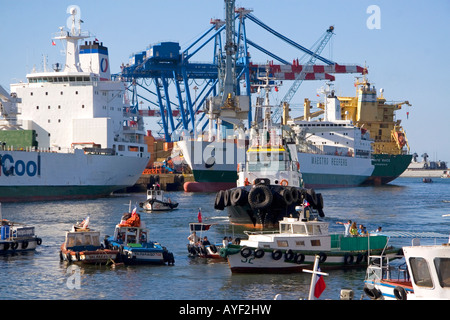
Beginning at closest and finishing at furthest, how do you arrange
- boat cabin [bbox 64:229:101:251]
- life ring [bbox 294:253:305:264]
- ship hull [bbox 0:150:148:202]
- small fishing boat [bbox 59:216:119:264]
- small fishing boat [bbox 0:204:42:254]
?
1. life ring [bbox 294:253:305:264]
2. small fishing boat [bbox 59:216:119:264]
3. boat cabin [bbox 64:229:101:251]
4. small fishing boat [bbox 0:204:42:254]
5. ship hull [bbox 0:150:148:202]

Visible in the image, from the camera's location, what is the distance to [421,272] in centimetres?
1744

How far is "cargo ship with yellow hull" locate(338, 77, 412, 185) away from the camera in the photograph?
127750 millimetres

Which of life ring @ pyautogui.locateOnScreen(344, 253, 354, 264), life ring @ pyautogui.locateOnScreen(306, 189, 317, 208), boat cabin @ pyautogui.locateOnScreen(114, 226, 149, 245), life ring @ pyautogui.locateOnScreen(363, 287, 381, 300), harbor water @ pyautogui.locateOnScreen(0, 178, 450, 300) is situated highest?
life ring @ pyautogui.locateOnScreen(306, 189, 317, 208)

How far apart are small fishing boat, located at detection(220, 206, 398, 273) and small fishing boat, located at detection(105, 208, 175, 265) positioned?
3.80 metres

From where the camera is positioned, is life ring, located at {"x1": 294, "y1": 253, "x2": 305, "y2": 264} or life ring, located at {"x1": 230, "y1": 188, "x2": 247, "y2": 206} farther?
life ring, located at {"x1": 230, "y1": 188, "x2": 247, "y2": 206}

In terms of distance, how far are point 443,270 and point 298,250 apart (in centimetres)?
1250

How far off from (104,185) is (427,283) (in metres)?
60.3

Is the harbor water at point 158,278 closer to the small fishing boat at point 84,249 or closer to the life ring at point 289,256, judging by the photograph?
the small fishing boat at point 84,249

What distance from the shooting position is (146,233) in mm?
33750

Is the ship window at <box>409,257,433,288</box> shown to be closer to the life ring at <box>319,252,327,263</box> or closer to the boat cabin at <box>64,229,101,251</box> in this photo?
the life ring at <box>319,252,327,263</box>

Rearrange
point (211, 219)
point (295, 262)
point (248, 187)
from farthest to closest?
point (211, 219)
point (248, 187)
point (295, 262)

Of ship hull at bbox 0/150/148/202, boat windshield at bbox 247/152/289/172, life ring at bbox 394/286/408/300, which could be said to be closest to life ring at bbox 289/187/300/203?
boat windshield at bbox 247/152/289/172
